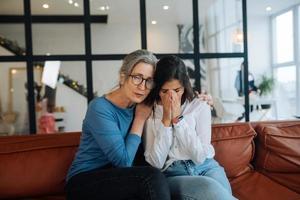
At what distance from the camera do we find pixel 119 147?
1.24 meters

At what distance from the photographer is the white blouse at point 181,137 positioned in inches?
52.7

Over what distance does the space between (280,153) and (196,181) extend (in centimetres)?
70

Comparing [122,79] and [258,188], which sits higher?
[122,79]

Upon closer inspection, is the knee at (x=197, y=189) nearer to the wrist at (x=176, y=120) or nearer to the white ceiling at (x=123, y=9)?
the wrist at (x=176, y=120)

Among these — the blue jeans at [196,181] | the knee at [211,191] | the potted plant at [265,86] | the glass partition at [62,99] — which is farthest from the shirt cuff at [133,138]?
the potted plant at [265,86]

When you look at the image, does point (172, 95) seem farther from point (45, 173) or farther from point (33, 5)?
point (33, 5)

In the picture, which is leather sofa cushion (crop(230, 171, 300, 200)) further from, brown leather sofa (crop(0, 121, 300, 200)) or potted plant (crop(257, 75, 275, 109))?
potted plant (crop(257, 75, 275, 109))

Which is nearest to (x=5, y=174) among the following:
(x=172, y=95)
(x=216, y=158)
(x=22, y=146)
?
(x=22, y=146)

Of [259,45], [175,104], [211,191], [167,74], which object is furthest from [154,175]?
[259,45]

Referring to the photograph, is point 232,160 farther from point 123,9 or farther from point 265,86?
point 265,86

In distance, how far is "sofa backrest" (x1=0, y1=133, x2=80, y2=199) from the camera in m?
1.51

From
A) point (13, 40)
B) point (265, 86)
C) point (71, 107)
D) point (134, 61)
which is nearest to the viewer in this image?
point (134, 61)

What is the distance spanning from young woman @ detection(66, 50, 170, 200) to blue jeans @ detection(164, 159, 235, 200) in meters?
0.11

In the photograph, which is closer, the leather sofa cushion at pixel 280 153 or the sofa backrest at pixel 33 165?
the sofa backrest at pixel 33 165
